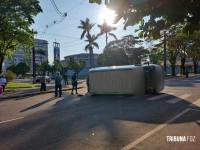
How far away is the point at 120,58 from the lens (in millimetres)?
60094

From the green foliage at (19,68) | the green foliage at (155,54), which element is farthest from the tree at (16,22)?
the green foliage at (19,68)

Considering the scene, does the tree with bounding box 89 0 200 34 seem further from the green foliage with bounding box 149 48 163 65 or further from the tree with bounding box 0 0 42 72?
the green foliage with bounding box 149 48 163 65

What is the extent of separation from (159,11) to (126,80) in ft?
50.7

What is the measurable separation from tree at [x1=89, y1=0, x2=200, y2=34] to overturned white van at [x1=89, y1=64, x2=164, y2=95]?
14.9 meters

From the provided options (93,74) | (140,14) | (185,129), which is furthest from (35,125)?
(93,74)

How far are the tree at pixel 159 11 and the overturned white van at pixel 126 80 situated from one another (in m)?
14.9

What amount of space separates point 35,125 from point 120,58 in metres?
50.6

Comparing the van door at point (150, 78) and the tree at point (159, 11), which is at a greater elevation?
the tree at point (159, 11)

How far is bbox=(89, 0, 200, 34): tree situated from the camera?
3334 mm

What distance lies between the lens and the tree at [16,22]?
31.2m

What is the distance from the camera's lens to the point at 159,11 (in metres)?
3.43

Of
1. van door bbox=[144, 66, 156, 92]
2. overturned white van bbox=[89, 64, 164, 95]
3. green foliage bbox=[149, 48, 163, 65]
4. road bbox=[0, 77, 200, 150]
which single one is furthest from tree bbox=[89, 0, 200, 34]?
green foliage bbox=[149, 48, 163, 65]

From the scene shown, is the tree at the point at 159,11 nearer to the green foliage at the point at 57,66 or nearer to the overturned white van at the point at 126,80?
the overturned white van at the point at 126,80

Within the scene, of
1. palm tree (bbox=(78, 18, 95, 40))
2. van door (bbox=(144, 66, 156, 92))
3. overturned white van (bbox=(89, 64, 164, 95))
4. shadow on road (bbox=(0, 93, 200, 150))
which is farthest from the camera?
palm tree (bbox=(78, 18, 95, 40))
